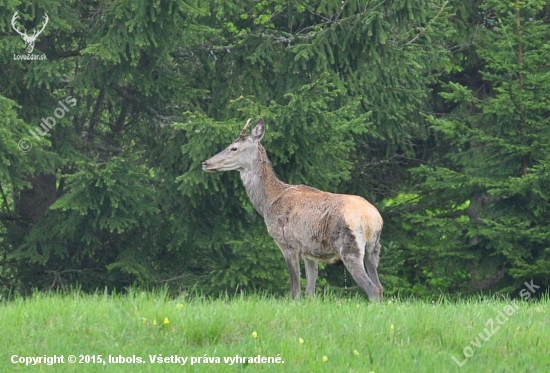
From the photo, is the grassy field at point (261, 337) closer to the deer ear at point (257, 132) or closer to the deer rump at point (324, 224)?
the deer rump at point (324, 224)

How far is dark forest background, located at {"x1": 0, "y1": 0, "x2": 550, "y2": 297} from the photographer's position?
51.5 ft

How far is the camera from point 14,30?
52.4 feet

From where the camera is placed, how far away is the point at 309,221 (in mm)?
11805

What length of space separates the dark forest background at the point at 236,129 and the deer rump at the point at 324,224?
319 centimetres

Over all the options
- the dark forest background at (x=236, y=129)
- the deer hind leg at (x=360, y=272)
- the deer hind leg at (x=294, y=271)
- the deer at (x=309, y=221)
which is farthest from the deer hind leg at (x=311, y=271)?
the dark forest background at (x=236, y=129)

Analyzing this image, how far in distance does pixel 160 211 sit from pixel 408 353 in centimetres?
945

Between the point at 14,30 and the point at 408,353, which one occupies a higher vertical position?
the point at 14,30

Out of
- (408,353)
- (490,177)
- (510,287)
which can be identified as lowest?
(510,287)

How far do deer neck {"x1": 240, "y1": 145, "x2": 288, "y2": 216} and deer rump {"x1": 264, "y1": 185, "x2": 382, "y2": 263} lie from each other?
0.35 meters

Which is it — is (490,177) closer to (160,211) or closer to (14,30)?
(160,211)

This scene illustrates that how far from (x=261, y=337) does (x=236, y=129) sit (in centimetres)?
682

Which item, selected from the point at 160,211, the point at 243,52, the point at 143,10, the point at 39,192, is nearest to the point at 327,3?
the point at 243,52

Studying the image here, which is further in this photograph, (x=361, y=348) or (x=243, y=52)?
(x=243, y=52)

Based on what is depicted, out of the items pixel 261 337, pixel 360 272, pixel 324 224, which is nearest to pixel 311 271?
pixel 324 224
